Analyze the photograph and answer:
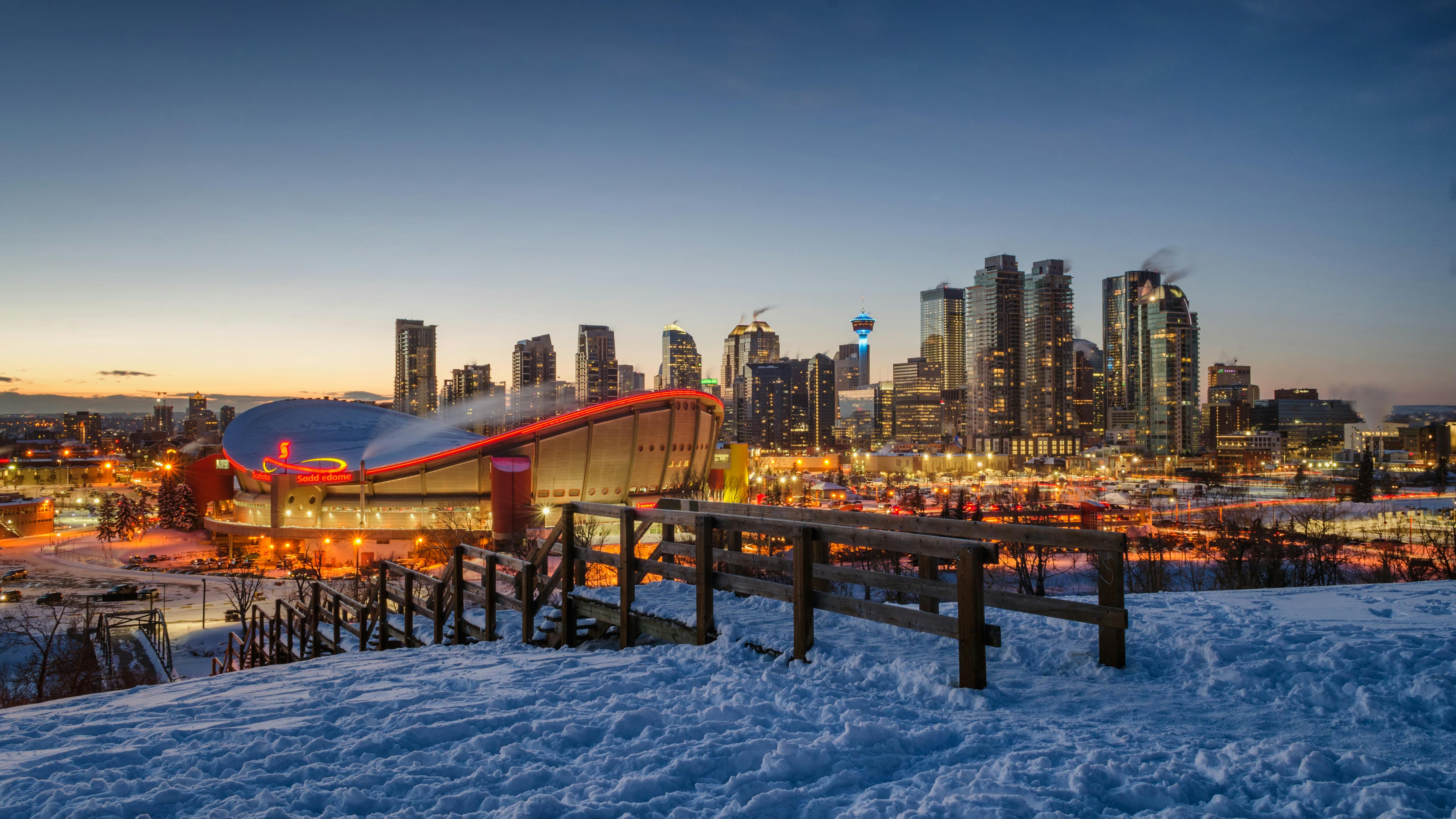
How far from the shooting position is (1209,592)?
11.4 meters

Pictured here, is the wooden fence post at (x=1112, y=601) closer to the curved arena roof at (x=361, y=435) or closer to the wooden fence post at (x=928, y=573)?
the wooden fence post at (x=928, y=573)

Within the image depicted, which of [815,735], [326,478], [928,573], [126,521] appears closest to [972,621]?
[815,735]

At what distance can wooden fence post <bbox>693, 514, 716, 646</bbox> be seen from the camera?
835 cm

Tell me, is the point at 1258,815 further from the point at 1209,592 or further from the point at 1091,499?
the point at 1091,499

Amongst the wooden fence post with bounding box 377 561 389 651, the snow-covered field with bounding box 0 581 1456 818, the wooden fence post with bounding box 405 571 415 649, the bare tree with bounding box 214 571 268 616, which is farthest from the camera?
the bare tree with bounding box 214 571 268 616

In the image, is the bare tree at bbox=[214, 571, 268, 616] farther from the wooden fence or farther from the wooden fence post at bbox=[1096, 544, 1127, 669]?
the wooden fence post at bbox=[1096, 544, 1127, 669]

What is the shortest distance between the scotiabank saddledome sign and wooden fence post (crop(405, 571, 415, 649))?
61.2 meters

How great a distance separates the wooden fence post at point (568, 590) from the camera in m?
10.1

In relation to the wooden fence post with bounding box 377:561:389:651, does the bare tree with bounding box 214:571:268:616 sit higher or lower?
lower

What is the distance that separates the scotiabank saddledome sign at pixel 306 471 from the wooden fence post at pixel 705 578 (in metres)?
68.1

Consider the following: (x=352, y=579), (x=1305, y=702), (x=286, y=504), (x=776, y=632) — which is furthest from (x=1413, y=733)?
(x=286, y=504)

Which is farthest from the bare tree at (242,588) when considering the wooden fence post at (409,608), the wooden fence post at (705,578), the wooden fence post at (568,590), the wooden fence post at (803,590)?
the wooden fence post at (803,590)

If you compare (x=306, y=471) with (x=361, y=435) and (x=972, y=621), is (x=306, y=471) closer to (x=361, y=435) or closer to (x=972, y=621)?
(x=361, y=435)

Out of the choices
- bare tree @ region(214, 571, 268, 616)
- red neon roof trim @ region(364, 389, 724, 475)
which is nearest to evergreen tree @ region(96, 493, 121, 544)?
red neon roof trim @ region(364, 389, 724, 475)
